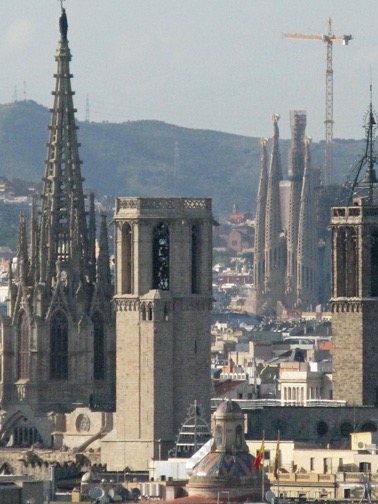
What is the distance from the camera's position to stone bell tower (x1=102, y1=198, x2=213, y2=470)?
128 m

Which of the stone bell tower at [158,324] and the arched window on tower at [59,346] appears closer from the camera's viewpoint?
the stone bell tower at [158,324]

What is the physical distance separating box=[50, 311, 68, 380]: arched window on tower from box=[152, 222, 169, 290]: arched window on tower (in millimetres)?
18085

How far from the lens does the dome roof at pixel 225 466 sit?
97812mm

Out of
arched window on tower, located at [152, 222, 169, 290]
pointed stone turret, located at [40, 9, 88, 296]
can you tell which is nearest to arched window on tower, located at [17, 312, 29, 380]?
pointed stone turret, located at [40, 9, 88, 296]

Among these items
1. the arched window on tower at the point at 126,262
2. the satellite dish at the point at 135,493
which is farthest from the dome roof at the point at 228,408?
the arched window on tower at the point at 126,262

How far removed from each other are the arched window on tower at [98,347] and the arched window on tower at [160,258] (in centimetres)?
1728

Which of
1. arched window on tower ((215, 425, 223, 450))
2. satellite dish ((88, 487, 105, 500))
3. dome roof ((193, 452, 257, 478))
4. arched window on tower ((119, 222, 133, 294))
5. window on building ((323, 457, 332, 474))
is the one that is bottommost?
satellite dish ((88, 487, 105, 500))

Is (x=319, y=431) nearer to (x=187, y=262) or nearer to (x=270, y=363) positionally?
(x=187, y=262)

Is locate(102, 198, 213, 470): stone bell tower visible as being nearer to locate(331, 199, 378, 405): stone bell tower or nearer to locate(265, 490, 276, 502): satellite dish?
locate(331, 199, 378, 405): stone bell tower

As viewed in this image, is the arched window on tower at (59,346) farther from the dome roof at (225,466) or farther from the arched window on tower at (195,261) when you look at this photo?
the dome roof at (225,466)

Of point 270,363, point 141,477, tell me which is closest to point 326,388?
point 141,477

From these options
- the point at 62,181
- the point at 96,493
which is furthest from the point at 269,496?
the point at 62,181

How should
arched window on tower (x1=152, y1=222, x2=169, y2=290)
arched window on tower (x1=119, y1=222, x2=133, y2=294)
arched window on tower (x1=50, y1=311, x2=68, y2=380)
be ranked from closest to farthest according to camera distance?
arched window on tower (x1=152, y1=222, x2=169, y2=290) < arched window on tower (x1=119, y1=222, x2=133, y2=294) < arched window on tower (x1=50, y1=311, x2=68, y2=380)

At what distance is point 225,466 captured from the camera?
98.2m
